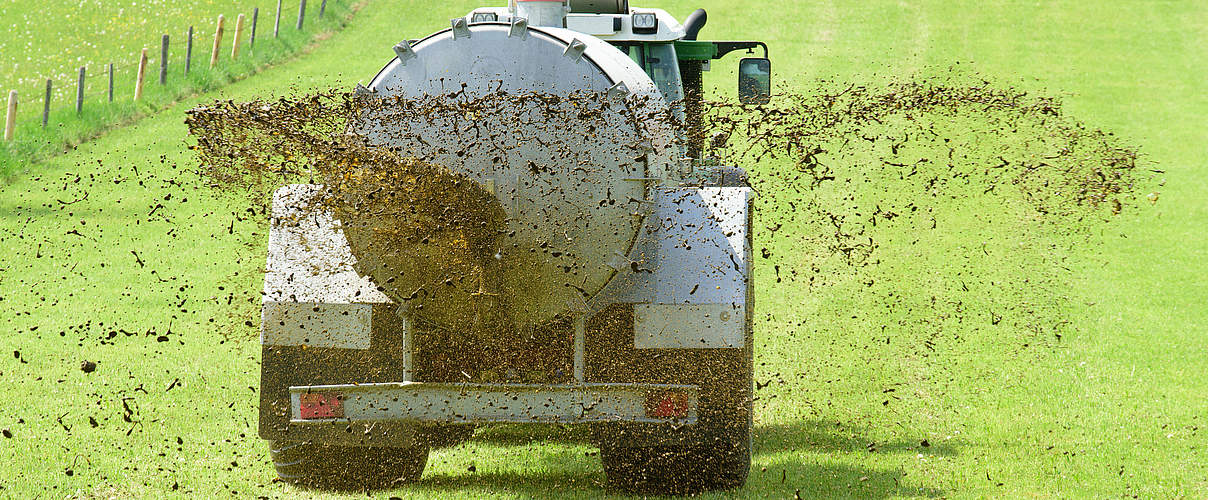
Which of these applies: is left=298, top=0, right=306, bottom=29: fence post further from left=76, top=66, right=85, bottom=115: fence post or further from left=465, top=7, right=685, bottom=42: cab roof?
left=465, top=7, right=685, bottom=42: cab roof

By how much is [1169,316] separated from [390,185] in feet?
28.7

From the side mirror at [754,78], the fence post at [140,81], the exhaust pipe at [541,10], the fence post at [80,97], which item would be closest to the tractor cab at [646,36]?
the side mirror at [754,78]

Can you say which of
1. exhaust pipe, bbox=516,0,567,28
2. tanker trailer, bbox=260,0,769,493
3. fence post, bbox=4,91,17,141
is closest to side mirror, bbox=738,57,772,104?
exhaust pipe, bbox=516,0,567,28

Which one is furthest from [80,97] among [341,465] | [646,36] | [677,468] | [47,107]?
[677,468]

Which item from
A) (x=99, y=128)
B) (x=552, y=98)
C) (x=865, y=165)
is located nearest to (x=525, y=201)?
(x=552, y=98)

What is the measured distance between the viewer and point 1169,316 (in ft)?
35.6

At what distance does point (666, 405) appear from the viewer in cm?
491

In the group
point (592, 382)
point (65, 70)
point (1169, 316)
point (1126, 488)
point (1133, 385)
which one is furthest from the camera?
point (65, 70)

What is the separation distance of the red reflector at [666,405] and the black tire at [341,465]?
1564 mm

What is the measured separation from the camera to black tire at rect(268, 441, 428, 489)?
221 inches

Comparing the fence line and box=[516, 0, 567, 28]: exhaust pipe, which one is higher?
box=[516, 0, 567, 28]: exhaust pipe

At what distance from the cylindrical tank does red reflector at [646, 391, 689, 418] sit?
504 millimetres

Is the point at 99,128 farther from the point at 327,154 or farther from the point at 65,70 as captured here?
the point at 327,154

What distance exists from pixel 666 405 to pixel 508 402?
67 centimetres
